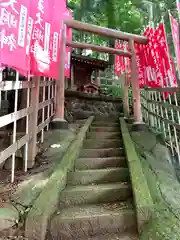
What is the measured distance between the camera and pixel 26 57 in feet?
9.33

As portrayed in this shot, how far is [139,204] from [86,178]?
1.18m

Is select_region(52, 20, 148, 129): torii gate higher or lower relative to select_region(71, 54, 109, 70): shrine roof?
lower

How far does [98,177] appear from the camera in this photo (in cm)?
339

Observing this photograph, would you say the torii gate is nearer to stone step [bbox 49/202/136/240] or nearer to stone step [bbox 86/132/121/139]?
stone step [bbox 86/132/121/139]

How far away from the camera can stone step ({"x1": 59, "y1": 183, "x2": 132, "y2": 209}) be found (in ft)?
9.39

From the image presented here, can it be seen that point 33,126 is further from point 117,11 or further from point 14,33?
point 117,11

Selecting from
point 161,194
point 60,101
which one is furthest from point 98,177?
point 60,101

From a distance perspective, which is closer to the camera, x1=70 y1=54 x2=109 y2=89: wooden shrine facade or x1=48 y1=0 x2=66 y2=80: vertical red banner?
x1=48 y1=0 x2=66 y2=80: vertical red banner

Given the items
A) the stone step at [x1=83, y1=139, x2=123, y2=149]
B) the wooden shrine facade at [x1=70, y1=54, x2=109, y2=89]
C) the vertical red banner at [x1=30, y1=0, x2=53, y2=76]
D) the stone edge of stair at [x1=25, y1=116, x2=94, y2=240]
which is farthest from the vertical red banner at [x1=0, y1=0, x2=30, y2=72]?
the wooden shrine facade at [x1=70, y1=54, x2=109, y2=89]

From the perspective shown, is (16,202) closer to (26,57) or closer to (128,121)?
(26,57)

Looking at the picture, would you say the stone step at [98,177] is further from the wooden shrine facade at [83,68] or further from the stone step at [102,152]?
the wooden shrine facade at [83,68]

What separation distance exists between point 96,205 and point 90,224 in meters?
0.40

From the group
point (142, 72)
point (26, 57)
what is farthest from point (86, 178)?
point (142, 72)

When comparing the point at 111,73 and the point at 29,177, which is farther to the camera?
the point at 111,73
